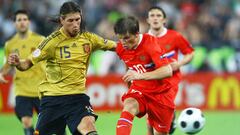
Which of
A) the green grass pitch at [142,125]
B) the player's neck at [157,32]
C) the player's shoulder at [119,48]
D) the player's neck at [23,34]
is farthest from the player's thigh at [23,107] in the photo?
the player's shoulder at [119,48]

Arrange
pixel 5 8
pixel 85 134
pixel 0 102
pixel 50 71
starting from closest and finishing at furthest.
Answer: pixel 85 134, pixel 50 71, pixel 0 102, pixel 5 8

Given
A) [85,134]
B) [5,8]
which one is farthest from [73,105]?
[5,8]

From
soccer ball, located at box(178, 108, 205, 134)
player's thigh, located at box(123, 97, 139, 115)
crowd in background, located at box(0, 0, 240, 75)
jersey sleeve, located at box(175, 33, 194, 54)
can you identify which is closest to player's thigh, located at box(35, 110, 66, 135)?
player's thigh, located at box(123, 97, 139, 115)

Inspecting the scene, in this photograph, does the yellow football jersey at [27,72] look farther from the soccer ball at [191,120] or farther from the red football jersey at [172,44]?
the soccer ball at [191,120]

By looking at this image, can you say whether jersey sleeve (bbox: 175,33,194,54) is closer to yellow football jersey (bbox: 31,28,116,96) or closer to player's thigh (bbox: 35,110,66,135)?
yellow football jersey (bbox: 31,28,116,96)

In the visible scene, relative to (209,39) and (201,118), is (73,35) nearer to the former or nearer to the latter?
(201,118)

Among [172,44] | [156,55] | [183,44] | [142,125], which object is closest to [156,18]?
[172,44]

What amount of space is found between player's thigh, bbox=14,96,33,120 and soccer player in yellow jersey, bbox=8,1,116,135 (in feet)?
9.30

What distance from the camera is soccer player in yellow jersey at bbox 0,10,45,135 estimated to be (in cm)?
1180

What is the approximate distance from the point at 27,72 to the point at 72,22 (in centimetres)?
348

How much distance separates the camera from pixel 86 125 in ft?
28.1

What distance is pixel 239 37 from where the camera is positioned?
20484 mm

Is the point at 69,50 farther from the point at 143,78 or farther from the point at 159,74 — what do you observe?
the point at 159,74

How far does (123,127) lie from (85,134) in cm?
69
